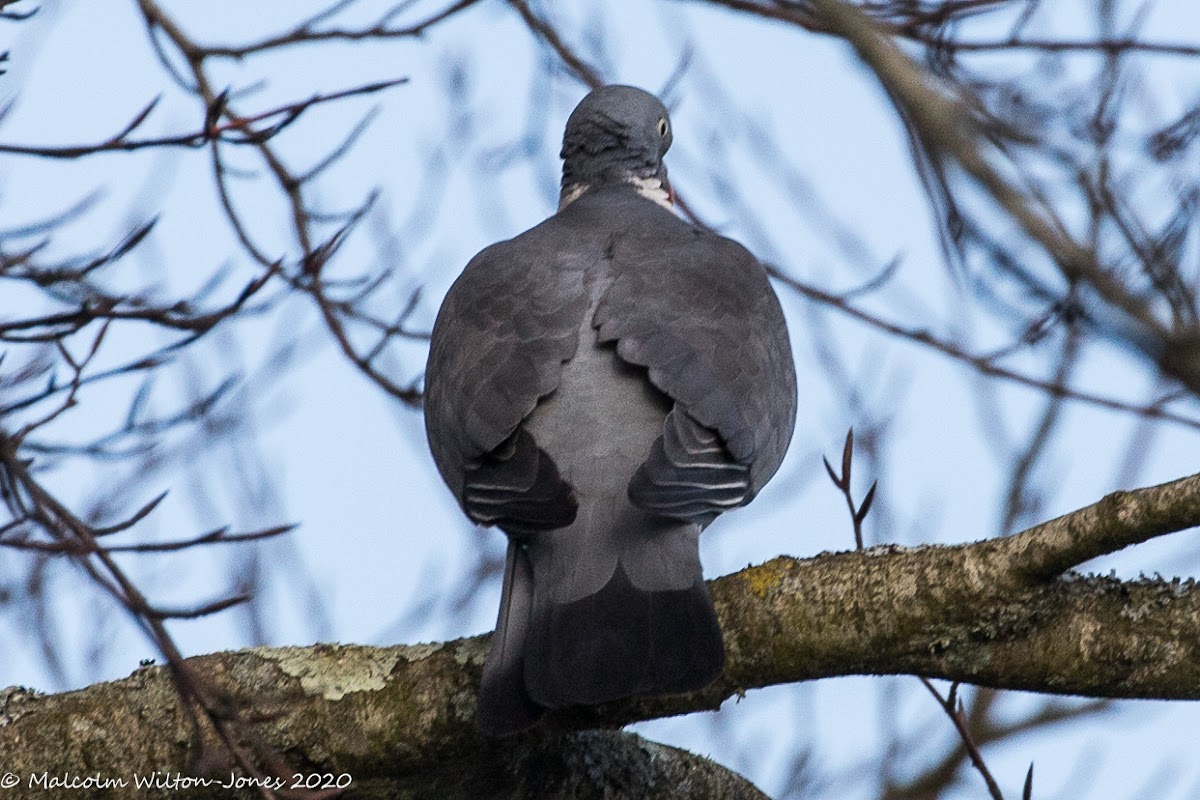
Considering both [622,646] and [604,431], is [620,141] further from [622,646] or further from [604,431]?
[622,646]

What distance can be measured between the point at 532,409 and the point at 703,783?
92cm

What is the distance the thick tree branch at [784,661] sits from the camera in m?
2.72

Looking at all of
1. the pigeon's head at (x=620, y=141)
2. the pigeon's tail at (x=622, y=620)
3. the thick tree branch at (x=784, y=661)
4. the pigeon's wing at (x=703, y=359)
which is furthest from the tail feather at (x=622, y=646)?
the pigeon's head at (x=620, y=141)

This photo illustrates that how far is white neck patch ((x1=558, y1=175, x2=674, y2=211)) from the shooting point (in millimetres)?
4623

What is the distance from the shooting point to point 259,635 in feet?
19.5

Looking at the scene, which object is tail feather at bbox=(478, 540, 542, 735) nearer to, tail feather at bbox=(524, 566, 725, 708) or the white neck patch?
tail feather at bbox=(524, 566, 725, 708)

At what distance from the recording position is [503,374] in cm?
345

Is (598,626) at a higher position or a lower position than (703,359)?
lower

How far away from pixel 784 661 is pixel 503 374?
3.19 feet

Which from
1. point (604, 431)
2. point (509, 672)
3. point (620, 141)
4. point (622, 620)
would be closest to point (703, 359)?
point (604, 431)

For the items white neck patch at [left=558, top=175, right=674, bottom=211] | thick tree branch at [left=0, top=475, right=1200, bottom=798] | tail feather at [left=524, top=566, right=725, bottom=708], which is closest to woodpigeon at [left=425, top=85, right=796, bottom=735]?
tail feather at [left=524, top=566, right=725, bottom=708]

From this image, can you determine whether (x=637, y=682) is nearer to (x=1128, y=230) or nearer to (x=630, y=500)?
(x=630, y=500)

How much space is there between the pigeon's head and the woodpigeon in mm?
507

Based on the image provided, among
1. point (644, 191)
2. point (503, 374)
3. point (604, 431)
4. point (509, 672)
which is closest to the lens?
point (509, 672)
